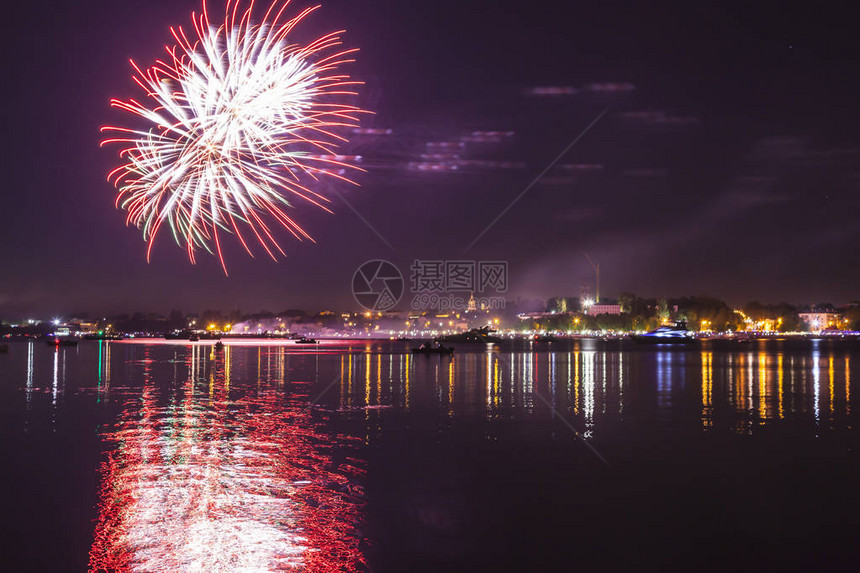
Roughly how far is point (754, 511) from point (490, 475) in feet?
13.6

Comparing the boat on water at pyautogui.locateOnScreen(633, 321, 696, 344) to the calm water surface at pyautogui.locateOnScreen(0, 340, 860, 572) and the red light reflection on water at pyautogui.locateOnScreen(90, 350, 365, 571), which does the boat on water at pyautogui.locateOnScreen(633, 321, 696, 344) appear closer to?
the calm water surface at pyautogui.locateOnScreen(0, 340, 860, 572)

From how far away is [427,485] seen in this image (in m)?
11.2

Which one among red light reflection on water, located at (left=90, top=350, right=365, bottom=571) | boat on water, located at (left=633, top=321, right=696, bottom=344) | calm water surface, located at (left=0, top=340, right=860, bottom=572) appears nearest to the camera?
red light reflection on water, located at (left=90, top=350, right=365, bottom=571)

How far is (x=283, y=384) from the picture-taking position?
30.7 metres

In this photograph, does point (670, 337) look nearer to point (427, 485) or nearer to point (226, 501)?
point (427, 485)

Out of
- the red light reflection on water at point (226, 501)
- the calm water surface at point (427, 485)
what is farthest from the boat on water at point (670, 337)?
the red light reflection on water at point (226, 501)

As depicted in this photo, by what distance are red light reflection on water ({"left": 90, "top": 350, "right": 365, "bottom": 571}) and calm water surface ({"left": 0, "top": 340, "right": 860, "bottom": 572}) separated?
38 millimetres

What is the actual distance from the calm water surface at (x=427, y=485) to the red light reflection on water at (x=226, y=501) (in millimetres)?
38

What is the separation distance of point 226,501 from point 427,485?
10.4 feet

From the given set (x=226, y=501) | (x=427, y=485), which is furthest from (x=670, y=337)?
(x=226, y=501)

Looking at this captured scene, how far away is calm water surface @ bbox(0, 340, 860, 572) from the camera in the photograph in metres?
7.98

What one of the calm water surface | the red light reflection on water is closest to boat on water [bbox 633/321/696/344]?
the calm water surface

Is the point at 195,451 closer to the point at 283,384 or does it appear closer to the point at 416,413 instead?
the point at 416,413

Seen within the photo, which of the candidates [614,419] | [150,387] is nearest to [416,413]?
[614,419]
